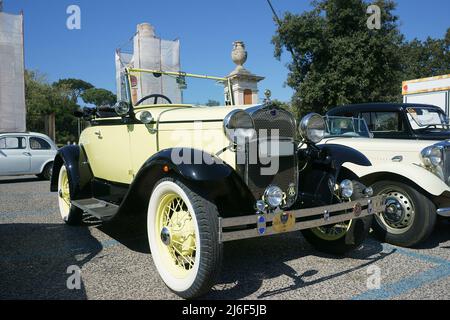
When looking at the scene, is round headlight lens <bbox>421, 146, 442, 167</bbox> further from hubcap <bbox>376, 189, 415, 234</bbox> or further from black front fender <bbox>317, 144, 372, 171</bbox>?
black front fender <bbox>317, 144, 372, 171</bbox>

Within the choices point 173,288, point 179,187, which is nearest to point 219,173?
point 179,187

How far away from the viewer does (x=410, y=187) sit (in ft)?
12.8

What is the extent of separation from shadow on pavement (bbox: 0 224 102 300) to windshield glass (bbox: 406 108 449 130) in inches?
179

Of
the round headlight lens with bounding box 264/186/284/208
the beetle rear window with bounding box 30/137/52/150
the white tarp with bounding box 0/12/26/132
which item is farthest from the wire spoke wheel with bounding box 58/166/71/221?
the white tarp with bounding box 0/12/26/132

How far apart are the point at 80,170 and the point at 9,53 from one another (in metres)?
16.8

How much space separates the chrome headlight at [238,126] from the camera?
2.80m

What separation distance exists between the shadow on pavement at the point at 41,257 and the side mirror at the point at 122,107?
141 centimetres

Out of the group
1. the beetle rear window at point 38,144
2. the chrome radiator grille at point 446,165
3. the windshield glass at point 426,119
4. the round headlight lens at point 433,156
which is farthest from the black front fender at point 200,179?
the beetle rear window at point 38,144

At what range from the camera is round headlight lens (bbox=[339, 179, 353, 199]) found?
10.5ft

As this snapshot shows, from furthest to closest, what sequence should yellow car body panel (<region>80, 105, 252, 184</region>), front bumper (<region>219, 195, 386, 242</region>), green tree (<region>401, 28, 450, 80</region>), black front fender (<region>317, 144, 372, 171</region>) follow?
green tree (<region>401, 28, 450, 80</region>) < black front fender (<region>317, 144, 372, 171</region>) < yellow car body panel (<region>80, 105, 252, 184</region>) < front bumper (<region>219, 195, 386, 242</region>)

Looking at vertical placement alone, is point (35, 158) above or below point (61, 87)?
below

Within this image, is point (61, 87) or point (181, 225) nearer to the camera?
point (181, 225)
